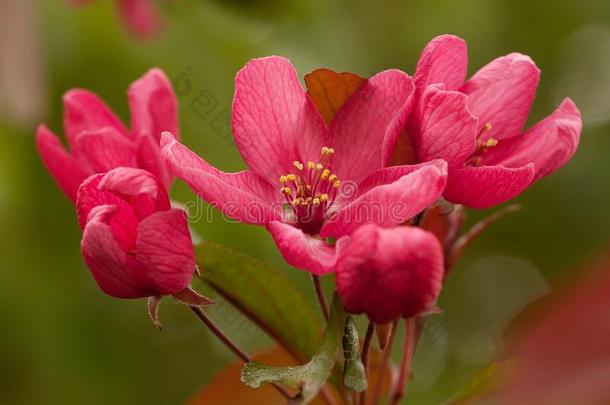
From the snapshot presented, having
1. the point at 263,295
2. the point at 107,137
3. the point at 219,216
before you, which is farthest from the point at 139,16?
the point at 263,295

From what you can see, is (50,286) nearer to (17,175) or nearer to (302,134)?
(17,175)

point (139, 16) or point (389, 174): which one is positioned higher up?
point (389, 174)

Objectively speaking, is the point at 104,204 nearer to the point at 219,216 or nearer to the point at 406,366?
the point at 406,366

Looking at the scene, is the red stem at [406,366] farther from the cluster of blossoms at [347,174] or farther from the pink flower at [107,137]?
the pink flower at [107,137]

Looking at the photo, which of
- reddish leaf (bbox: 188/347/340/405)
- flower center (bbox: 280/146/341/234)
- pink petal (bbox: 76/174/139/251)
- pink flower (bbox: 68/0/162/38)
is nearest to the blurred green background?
pink flower (bbox: 68/0/162/38)

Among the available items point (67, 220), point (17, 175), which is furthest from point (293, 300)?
point (17, 175)

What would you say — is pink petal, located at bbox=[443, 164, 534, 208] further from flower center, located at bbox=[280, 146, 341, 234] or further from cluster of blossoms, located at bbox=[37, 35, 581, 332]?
flower center, located at bbox=[280, 146, 341, 234]

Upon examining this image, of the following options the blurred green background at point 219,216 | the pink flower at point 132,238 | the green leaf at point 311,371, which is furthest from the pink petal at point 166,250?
the blurred green background at point 219,216
